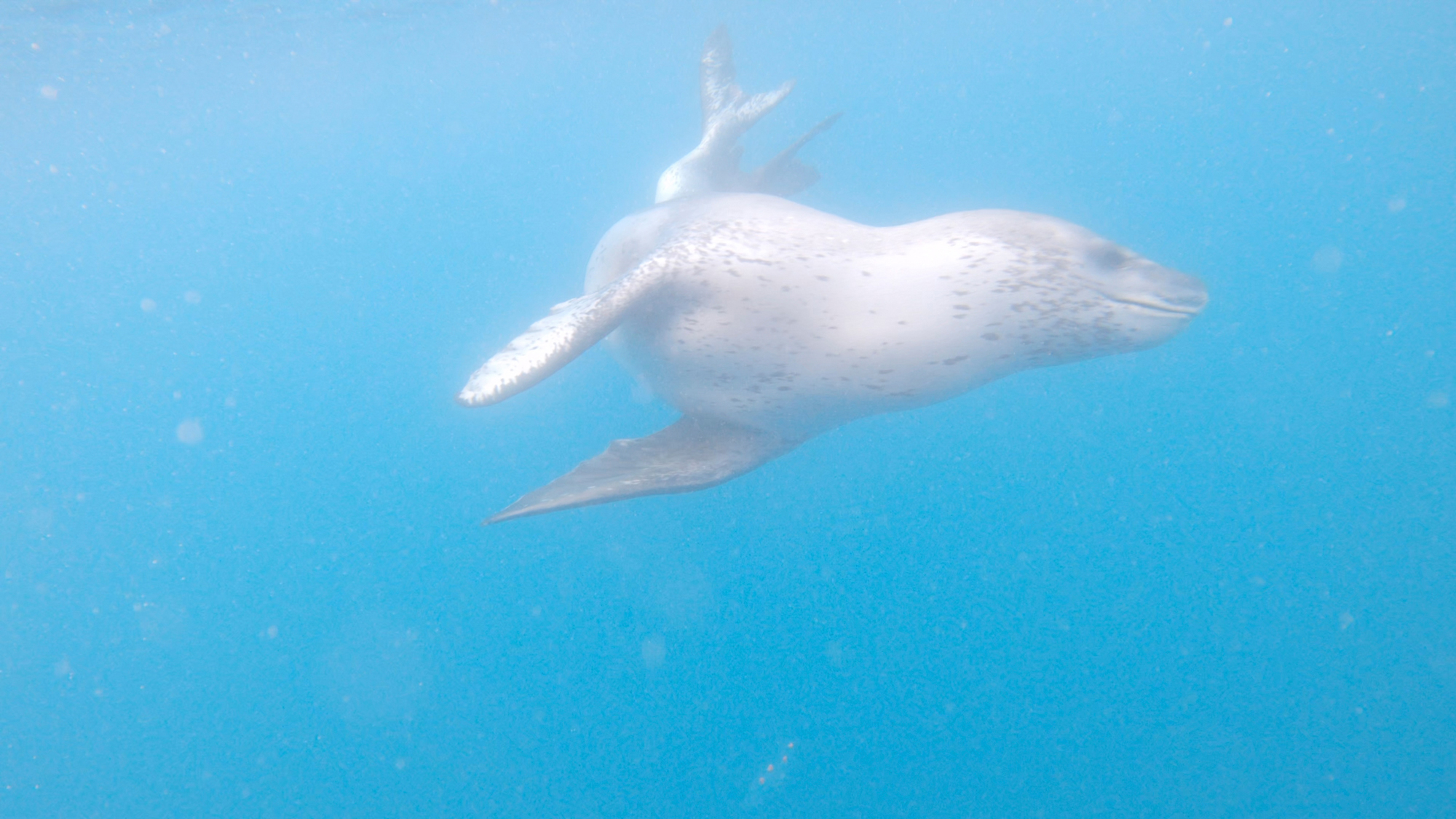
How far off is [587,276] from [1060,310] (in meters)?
3.86

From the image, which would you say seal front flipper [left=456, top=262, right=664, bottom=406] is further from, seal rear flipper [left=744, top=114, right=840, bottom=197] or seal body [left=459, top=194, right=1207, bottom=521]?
seal rear flipper [left=744, top=114, right=840, bottom=197]

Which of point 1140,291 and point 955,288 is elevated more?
point 955,288

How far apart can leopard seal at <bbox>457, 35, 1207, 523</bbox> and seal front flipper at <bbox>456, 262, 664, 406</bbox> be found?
1 centimetres

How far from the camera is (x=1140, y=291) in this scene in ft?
12.2

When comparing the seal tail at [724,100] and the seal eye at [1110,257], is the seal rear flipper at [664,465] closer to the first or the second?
the seal eye at [1110,257]

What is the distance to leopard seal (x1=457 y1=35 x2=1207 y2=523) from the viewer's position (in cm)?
370

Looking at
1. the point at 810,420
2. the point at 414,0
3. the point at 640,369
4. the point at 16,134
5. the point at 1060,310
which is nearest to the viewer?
the point at 1060,310

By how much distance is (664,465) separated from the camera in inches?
178

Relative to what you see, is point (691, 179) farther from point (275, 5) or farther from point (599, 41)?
point (599, 41)

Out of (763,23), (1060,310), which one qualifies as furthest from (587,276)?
(763,23)

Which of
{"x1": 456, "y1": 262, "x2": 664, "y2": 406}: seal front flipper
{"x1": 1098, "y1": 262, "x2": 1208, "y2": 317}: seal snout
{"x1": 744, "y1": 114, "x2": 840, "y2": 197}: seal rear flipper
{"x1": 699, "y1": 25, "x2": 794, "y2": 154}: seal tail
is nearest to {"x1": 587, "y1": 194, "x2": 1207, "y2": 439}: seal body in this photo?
{"x1": 1098, "y1": 262, "x2": 1208, "y2": 317}: seal snout

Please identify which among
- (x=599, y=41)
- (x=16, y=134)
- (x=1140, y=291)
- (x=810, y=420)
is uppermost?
(x=16, y=134)

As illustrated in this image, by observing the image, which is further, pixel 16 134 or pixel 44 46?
pixel 16 134

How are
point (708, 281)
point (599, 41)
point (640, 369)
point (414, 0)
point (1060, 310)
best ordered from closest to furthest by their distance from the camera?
point (1060, 310) < point (708, 281) < point (640, 369) < point (414, 0) < point (599, 41)
